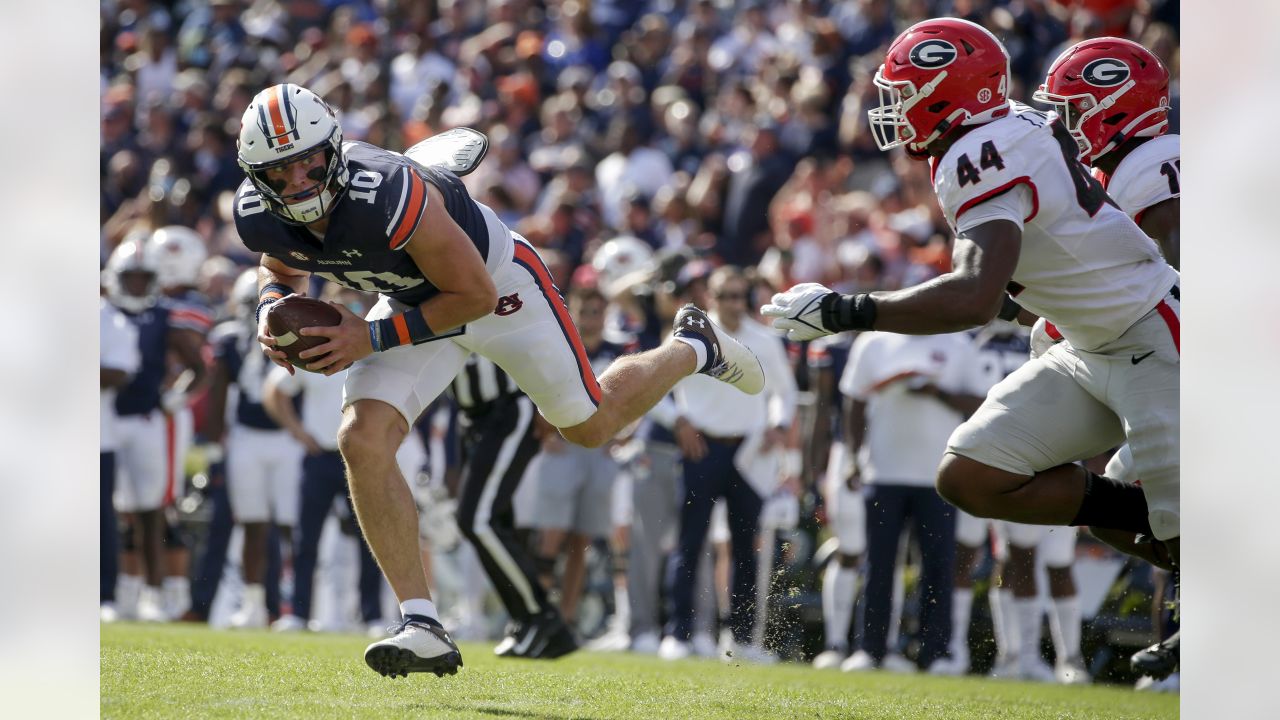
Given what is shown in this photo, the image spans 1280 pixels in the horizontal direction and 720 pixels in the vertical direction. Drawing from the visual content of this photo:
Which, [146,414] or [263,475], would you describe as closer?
[263,475]

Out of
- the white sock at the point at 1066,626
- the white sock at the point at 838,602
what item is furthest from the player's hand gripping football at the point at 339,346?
the white sock at the point at 1066,626

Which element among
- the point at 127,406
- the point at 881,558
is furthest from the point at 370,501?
the point at 127,406

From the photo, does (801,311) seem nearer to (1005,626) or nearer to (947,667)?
(947,667)

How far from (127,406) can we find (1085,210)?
5.87 metres

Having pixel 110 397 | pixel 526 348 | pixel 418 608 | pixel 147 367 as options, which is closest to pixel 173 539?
pixel 110 397

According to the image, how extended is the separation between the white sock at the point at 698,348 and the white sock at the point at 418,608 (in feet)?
4.72

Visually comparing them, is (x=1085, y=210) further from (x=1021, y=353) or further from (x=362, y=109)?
(x=362, y=109)

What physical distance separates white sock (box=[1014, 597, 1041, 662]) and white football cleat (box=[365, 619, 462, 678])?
3497mm

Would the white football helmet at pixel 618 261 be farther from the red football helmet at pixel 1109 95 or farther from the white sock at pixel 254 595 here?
the red football helmet at pixel 1109 95

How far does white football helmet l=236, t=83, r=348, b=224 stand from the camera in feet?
13.4

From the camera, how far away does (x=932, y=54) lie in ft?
13.7

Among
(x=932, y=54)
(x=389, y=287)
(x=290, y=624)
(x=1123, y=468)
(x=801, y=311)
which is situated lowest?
(x=290, y=624)

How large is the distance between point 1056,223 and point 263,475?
17.3 feet
